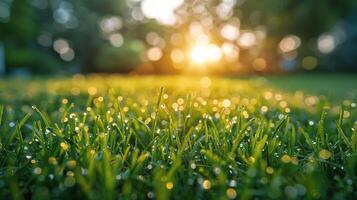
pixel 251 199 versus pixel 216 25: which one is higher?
pixel 216 25

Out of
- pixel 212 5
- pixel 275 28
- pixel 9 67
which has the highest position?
pixel 212 5

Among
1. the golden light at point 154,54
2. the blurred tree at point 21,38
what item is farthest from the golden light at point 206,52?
the blurred tree at point 21,38

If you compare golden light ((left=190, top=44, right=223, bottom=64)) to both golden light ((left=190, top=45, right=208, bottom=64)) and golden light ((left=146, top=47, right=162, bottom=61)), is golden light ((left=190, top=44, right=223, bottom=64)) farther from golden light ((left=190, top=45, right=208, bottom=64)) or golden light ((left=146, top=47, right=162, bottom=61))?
golden light ((left=146, top=47, right=162, bottom=61))

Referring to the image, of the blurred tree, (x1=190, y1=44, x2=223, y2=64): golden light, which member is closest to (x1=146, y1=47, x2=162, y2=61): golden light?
(x1=190, y1=44, x2=223, y2=64): golden light

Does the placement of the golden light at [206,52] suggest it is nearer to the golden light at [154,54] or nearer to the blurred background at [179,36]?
the blurred background at [179,36]

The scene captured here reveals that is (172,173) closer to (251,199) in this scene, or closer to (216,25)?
(251,199)

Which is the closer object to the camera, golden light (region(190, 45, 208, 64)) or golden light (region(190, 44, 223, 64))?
golden light (region(190, 45, 208, 64))

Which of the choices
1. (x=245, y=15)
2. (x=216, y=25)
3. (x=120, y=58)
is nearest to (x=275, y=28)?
(x=245, y=15)
